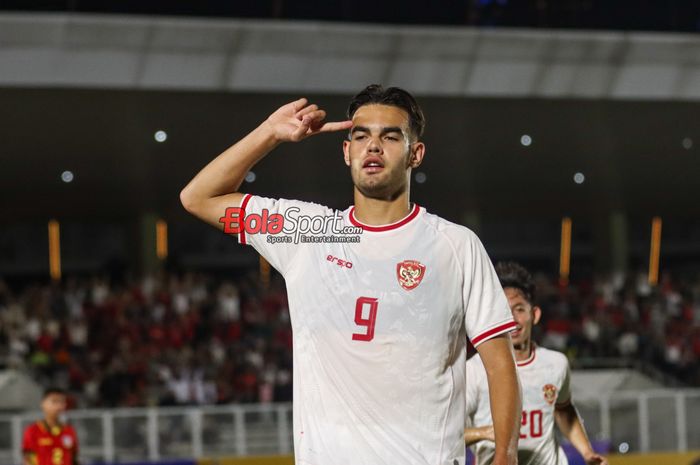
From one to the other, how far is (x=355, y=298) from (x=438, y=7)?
15.0 m

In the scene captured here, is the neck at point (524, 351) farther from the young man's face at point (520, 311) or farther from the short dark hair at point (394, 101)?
the short dark hair at point (394, 101)

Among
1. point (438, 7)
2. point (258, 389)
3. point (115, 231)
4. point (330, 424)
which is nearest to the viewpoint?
point (330, 424)

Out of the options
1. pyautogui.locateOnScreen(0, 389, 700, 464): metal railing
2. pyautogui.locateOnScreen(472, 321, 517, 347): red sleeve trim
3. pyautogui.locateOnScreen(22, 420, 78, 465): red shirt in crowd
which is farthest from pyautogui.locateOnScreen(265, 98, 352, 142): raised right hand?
pyautogui.locateOnScreen(0, 389, 700, 464): metal railing

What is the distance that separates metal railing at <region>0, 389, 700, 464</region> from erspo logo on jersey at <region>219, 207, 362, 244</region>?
1266 centimetres

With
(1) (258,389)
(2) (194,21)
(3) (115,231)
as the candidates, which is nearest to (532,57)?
(2) (194,21)

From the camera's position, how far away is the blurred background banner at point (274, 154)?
16844 millimetres

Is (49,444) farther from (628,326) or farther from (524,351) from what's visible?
(628,326)

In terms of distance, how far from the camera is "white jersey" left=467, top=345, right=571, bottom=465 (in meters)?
6.12

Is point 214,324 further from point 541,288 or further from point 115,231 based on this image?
point 115,231

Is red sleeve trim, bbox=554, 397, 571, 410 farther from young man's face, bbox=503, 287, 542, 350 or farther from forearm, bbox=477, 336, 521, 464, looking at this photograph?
forearm, bbox=477, 336, 521, 464

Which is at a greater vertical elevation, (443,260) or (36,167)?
(36,167)

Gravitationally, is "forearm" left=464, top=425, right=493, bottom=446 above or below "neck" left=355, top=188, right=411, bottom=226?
below

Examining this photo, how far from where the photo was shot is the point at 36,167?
A: 75.1ft

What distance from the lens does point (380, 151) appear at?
3.51 m
